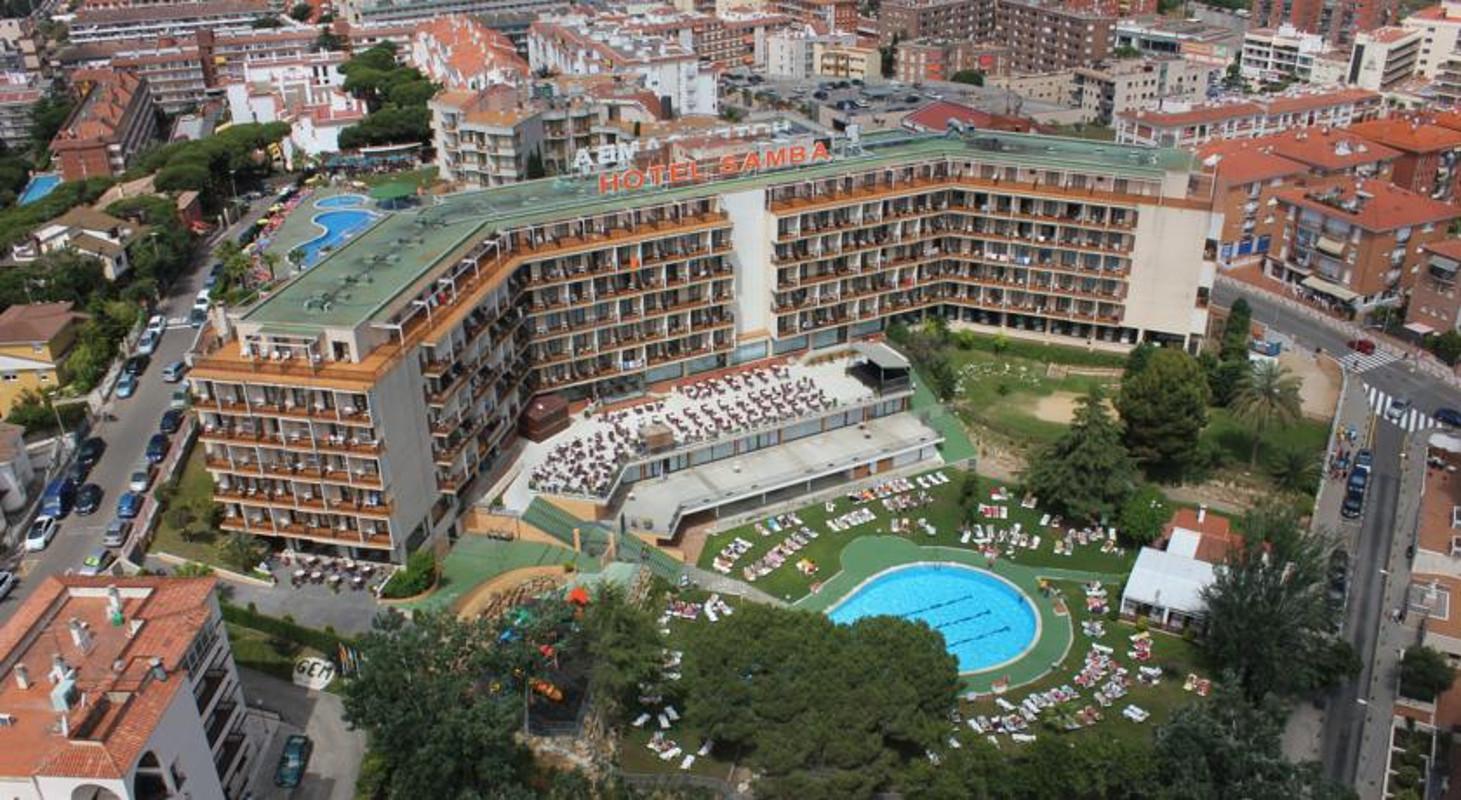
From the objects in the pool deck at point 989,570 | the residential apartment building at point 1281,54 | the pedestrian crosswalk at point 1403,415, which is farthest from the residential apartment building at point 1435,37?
the pool deck at point 989,570

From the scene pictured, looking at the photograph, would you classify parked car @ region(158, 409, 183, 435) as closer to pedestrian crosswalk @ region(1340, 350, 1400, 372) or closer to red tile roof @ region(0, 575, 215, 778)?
red tile roof @ region(0, 575, 215, 778)

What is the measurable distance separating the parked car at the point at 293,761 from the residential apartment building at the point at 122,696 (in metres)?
1.00

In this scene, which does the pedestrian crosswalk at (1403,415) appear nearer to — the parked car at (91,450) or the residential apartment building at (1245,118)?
the residential apartment building at (1245,118)

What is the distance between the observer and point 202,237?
4407 inches

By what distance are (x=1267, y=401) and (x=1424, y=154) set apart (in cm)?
6448

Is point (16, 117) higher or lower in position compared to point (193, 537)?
higher

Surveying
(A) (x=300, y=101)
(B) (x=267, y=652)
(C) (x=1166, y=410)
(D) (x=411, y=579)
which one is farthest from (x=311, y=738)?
(A) (x=300, y=101)

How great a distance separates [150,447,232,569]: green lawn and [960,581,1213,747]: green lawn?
129ft

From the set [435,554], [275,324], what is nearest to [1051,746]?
[435,554]

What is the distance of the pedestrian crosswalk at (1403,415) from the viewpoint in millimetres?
79062

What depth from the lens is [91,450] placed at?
238ft

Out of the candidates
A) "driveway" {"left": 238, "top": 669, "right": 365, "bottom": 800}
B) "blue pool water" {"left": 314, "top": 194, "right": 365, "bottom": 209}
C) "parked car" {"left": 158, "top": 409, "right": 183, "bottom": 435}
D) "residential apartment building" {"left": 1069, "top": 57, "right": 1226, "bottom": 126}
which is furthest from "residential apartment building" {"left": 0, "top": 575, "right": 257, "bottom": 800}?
"residential apartment building" {"left": 1069, "top": 57, "right": 1226, "bottom": 126}

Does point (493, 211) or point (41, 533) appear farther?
point (493, 211)

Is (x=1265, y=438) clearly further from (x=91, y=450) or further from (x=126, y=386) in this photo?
(x=126, y=386)
